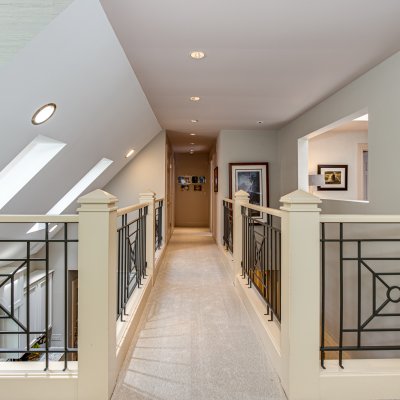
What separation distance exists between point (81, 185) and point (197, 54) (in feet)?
11.8

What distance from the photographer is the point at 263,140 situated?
22.4 feet

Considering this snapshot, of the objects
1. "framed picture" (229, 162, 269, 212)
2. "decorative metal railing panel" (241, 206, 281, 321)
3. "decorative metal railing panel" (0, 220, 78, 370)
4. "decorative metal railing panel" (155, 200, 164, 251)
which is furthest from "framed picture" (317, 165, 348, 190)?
"decorative metal railing panel" (0, 220, 78, 370)

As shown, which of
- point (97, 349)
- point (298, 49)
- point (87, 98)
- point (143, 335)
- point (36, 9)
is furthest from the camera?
point (87, 98)

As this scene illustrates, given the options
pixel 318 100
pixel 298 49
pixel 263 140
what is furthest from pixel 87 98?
pixel 263 140

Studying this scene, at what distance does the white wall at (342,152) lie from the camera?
6645mm

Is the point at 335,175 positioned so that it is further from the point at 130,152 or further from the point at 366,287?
the point at 130,152

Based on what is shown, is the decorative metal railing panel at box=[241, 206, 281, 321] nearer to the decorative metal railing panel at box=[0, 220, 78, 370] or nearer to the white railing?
the white railing

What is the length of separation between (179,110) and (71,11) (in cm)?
309

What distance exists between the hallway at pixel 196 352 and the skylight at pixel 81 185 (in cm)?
260

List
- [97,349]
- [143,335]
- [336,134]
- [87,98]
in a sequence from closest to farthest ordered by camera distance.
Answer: [97,349] → [143,335] → [87,98] → [336,134]

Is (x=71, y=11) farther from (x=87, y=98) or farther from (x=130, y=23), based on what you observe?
(x=87, y=98)

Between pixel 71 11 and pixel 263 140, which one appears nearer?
pixel 71 11

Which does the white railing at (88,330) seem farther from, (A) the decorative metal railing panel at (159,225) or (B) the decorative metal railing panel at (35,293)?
(A) the decorative metal railing panel at (159,225)

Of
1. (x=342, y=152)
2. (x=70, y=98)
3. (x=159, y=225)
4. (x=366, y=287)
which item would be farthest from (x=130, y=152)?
(x=366, y=287)
